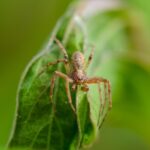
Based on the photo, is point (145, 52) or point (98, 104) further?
point (145, 52)

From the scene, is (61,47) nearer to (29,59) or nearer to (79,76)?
(79,76)

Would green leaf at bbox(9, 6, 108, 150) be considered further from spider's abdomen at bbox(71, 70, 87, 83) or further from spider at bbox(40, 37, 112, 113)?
spider's abdomen at bbox(71, 70, 87, 83)

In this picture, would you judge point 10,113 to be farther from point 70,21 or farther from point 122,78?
point 70,21

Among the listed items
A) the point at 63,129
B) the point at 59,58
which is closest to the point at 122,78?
the point at 59,58

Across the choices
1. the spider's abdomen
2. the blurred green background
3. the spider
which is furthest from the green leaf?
the blurred green background

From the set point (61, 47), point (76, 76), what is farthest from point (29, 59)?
point (61, 47)

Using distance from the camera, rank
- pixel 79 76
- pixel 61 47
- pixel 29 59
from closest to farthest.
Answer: pixel 61 47 < pixel 79 76 < pixel 29 59
